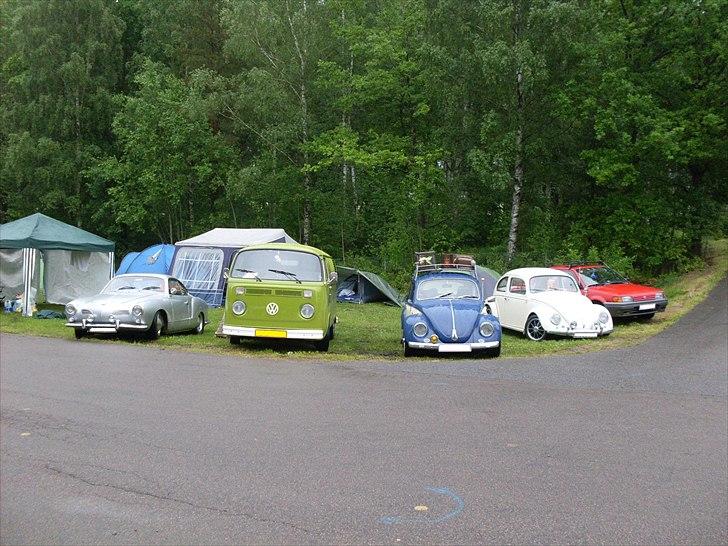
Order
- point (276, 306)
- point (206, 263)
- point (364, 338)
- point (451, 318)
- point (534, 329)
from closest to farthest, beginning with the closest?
point (276, 306), point (451, 318), point (364, 338), point (534, 329), point (206, 263)

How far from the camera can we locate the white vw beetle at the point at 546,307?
14.7m

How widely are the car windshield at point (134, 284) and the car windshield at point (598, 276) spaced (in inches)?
450

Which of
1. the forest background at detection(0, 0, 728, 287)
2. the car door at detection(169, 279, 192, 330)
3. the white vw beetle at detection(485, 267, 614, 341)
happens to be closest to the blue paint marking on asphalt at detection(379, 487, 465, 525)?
the white vw beetle at detection(485, 267, 614, 341)

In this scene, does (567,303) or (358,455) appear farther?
(567,303)

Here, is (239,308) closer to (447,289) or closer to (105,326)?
(105,326)

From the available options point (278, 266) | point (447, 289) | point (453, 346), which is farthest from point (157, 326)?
point (453, 346)

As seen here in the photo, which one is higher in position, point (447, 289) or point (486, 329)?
point (447, 289)

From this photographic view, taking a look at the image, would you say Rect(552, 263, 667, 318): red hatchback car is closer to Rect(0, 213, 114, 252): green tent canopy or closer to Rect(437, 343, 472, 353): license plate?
Rect(437, 343, 472, 353): license plate

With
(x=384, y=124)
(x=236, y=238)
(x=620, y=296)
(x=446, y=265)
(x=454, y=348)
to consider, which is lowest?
(x=454, y=348)

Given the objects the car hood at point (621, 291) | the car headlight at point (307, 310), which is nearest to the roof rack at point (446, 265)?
the car headlight at point (307, 310)

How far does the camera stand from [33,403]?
746 centimetres

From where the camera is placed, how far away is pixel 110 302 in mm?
13789

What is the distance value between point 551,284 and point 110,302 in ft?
33.6

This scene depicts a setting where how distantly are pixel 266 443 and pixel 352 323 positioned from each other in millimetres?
11989
